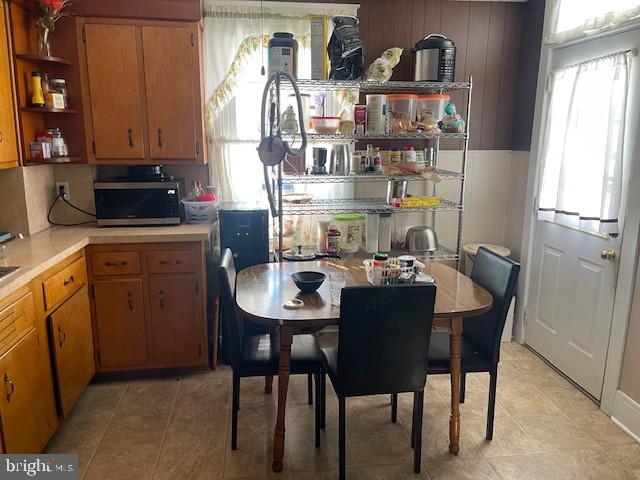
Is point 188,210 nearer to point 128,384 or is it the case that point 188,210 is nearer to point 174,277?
point 174,277

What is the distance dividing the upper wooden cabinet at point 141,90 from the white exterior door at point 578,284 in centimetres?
233

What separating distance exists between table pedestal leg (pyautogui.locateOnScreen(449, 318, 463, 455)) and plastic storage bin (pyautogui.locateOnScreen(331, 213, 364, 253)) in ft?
3.94

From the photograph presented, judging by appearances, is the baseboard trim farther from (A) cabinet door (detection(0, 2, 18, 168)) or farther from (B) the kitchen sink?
(A) cabinet door (detection(0, 2, 18, 168))

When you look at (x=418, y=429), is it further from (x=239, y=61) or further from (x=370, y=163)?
(x=239, y=61)

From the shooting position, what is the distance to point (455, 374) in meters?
2.13

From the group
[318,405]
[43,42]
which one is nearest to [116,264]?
[43,42]

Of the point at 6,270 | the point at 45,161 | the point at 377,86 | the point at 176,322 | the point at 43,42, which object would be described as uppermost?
the point at 43,42

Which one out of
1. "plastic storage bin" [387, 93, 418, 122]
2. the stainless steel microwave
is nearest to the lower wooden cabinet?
the stainless steel microwave

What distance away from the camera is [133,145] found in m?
2.93

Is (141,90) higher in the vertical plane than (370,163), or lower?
higher

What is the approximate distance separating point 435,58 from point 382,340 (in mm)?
2025

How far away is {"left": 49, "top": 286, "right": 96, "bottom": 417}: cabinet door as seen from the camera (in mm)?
2281

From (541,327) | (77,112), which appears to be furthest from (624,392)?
(77,112)

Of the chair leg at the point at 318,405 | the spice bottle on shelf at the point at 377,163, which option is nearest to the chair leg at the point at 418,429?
the chair leg at the point at 318,405
